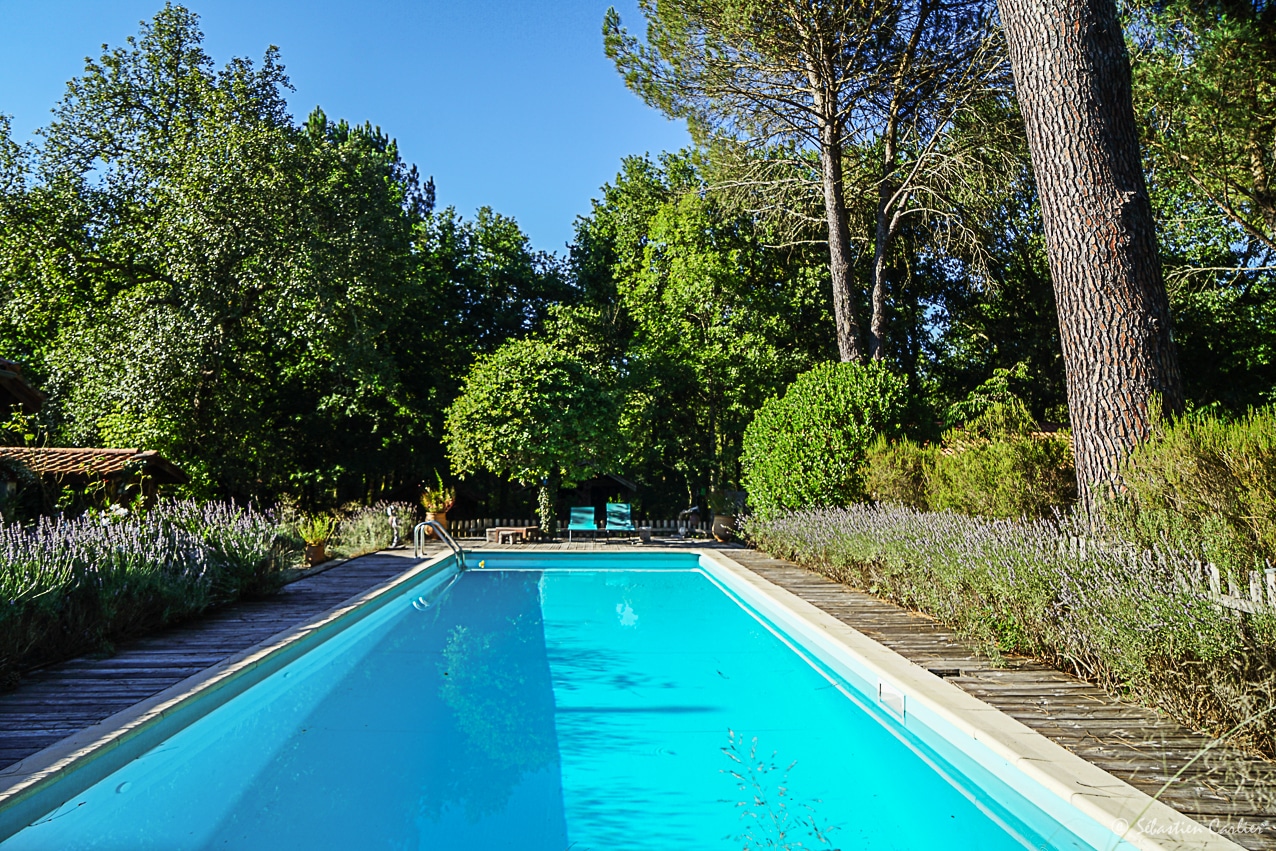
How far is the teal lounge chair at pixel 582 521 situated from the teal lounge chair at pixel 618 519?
1.23 feet

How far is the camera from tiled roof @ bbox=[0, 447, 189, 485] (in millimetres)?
11391

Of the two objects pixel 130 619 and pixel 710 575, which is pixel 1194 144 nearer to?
pixel 710 575

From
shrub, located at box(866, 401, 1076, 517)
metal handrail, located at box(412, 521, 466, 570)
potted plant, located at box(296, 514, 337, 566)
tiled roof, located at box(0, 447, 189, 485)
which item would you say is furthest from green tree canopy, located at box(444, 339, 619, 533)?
shrub, located at box(866, 401, 1076, 517)

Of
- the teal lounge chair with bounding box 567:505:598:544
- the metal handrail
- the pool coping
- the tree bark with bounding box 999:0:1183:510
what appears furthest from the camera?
the teal lounge chair with bounding box 567:505:598:544

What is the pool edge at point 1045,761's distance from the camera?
8.87 feet

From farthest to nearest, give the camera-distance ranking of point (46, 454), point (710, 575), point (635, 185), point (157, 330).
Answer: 1. point (635, 185)
2. point (157, 330)
3. point (710, 575)
4. point (46, 454)

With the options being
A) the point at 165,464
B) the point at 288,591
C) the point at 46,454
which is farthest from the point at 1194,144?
the point at 46,454

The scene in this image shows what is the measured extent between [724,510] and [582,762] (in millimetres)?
15948

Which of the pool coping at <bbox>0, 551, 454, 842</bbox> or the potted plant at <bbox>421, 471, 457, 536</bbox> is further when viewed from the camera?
the potted plant at <bbox>421, 471, 457, 536</bbox>

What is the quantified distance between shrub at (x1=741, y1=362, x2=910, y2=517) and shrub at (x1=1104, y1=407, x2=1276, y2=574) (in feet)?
23.0

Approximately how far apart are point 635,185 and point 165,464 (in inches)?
626

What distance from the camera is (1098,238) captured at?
19.8 ft

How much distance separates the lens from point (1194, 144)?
1358 cm

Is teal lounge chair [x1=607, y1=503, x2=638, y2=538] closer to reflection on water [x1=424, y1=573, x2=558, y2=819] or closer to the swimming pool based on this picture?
reflection on water [x1=424, y1=573, x2=558, y2=819]
